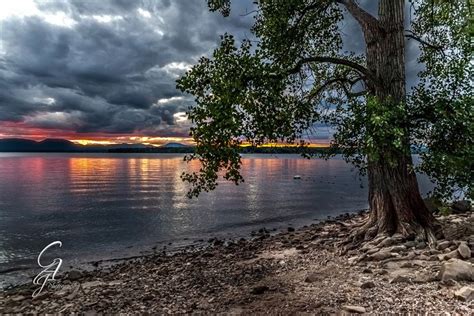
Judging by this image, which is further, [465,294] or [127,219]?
[127,219]

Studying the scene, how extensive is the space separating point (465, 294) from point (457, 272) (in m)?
1.15

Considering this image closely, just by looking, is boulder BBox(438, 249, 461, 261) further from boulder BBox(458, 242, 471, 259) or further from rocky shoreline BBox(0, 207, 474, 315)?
boulder BBox(458, 242, 471, 259)

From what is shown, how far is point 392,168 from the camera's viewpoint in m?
13.2

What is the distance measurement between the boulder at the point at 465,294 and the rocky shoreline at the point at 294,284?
2 centimetres

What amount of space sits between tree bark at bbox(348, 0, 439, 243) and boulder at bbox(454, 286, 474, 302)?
16.8 ft

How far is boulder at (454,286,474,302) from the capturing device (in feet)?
25.2

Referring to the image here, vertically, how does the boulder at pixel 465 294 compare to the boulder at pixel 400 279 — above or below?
above

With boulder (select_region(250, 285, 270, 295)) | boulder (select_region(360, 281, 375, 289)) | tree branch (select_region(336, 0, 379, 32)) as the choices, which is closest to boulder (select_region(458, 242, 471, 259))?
boulder (select_region(360, 281, 375, 289))

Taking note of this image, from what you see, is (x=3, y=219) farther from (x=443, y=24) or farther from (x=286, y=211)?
(x=443, y=24)

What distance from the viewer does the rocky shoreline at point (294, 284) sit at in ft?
27.9

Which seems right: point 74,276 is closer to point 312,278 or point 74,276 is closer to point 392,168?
point 312,278

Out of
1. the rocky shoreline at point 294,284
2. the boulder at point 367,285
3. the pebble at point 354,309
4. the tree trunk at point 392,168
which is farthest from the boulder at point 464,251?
the pebble at point 354,309

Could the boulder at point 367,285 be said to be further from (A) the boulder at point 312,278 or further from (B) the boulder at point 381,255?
(B) the boulder at point 381,255

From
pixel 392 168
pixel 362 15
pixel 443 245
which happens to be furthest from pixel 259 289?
pixel 362 15
